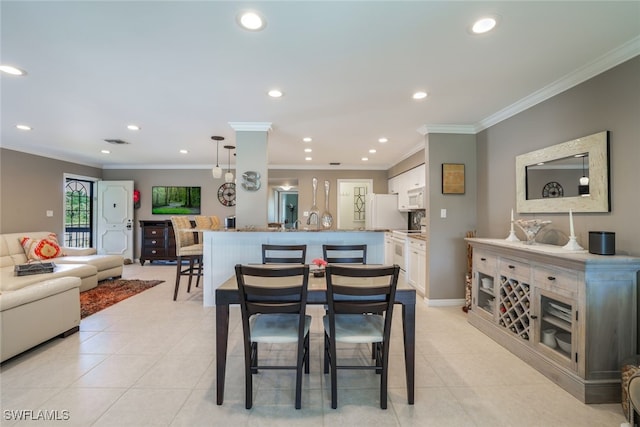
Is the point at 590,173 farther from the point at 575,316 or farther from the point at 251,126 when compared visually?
the point at 251,126

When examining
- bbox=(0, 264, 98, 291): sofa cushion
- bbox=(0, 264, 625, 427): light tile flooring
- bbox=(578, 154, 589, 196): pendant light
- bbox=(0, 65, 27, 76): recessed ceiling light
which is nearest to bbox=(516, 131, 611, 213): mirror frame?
bbox=(578, 154, 589, 196): pendant light

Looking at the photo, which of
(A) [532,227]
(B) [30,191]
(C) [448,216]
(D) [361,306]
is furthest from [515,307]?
(B) [30,191]

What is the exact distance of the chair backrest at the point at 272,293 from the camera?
1697 mm

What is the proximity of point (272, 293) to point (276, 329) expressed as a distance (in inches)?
15.0

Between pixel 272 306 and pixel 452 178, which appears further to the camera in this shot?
pixel 452 178

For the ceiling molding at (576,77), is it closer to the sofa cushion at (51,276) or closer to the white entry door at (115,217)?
the sofa cushion at (51,276)

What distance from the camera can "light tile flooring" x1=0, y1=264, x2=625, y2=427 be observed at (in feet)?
5.70

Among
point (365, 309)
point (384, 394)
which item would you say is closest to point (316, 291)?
point (365, 309)

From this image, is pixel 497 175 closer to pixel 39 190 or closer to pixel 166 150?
pixel 166 150

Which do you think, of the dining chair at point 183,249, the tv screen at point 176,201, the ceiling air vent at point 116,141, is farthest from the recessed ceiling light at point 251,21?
the tv screen at point 176,201

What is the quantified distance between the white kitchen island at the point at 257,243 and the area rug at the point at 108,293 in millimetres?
1543

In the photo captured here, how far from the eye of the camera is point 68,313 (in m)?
2.85

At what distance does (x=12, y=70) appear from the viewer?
2.34 m

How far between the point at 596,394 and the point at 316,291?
201 cm
